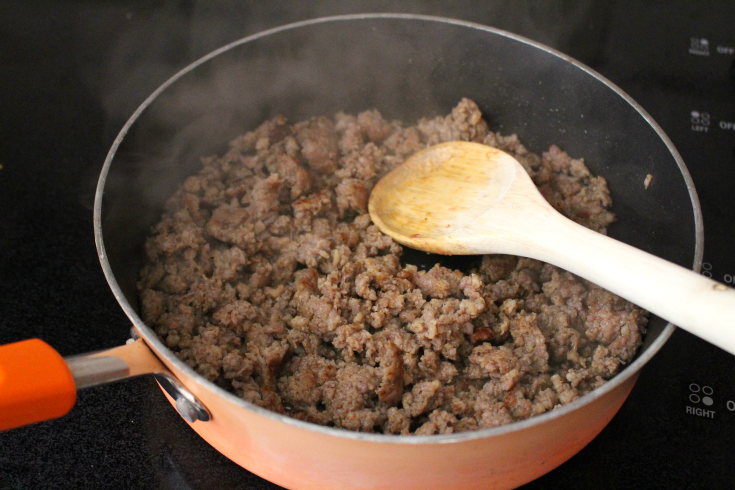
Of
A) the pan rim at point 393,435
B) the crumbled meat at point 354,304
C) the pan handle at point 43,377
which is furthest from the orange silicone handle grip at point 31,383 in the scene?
the crumbled meat at point 354,304

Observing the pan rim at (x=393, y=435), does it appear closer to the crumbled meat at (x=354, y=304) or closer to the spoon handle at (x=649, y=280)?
the spoon handle at (x=649, y=280)

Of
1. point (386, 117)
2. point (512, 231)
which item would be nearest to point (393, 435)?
point (512, 231)

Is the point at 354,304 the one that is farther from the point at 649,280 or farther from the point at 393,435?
the point at 649,280

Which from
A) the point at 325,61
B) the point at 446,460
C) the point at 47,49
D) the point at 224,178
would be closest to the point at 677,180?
the point at 446,460

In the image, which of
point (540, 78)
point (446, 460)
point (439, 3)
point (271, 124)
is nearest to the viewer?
point (446, 460)

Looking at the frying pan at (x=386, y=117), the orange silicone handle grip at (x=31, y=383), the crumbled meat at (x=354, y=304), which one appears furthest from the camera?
the crumbled meat at (x=354, y=304)

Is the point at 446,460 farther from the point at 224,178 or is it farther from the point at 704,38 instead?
the point at 704,38
